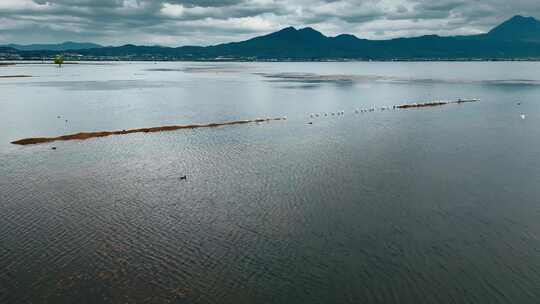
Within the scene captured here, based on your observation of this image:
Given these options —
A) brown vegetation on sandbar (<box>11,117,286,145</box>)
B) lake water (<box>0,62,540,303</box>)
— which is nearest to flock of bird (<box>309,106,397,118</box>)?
brown vegetation on sandbar (<box>11,117,286,145</box>)

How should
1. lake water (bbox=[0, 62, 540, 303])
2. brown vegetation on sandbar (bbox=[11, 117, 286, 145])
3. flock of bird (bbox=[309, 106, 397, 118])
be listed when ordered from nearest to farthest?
lake water (bbox=[0, 62, 540, 303]), brown vegetation on sandbar (bbox=[11, 117, 286, 145]), flock of bird (bbox=[309, 106, 397, 118])

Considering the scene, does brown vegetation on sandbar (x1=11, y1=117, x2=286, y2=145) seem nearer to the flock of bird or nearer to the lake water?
the lake water

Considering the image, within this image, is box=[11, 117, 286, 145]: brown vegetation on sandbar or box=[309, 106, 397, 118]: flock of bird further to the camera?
box=[309, 106, 397, 118]: flock of bird

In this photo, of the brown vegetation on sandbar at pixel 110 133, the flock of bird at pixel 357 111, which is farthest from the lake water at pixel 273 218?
the flock of bird at pixel 357 111

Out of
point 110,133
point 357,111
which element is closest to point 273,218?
point 110,133

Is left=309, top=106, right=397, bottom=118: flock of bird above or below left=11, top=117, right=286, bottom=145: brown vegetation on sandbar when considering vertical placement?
above

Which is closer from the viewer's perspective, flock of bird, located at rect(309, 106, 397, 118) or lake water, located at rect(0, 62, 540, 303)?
lake water, located at rect(0, 62, 540, 303)

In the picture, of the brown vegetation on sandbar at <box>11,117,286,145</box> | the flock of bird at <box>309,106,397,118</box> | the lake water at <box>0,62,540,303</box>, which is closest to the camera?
the lake water at <box>0,62,540,303</box>

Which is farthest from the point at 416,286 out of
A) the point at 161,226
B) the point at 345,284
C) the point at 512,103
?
the point at 512,103

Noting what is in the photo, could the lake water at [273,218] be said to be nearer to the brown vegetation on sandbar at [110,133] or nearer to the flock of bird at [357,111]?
the brown vegetation on sandbar at [110,133]
